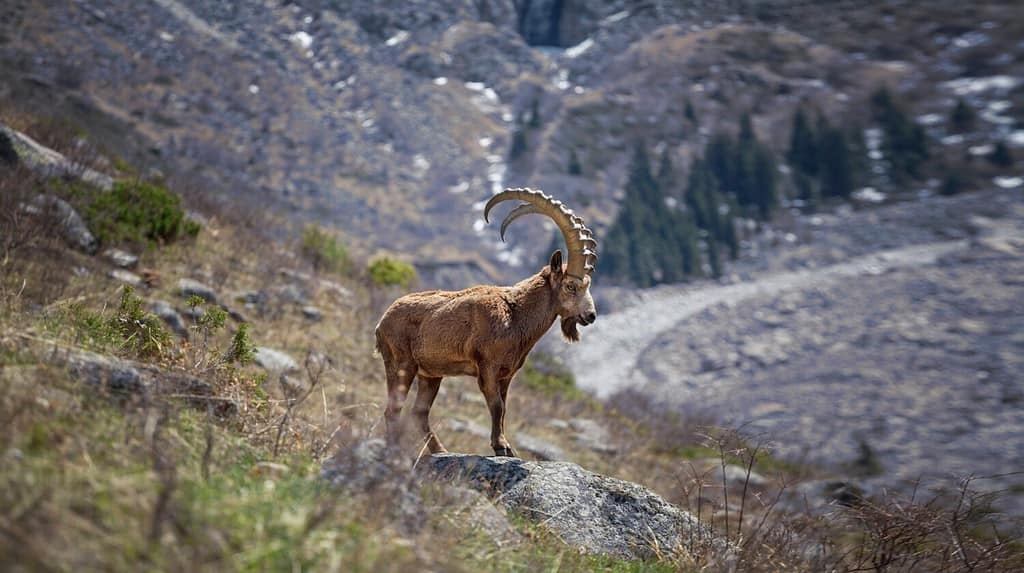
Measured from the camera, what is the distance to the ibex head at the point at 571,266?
6.11 meters

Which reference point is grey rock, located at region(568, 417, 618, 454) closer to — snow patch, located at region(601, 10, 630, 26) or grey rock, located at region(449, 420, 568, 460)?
grey rock, located at region(449, 420, 568, 460)

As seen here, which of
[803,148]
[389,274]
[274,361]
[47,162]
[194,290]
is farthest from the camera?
[803,148]

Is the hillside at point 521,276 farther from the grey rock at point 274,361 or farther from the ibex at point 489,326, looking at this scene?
the ibex at point 489,326

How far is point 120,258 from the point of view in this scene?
37.3 feet

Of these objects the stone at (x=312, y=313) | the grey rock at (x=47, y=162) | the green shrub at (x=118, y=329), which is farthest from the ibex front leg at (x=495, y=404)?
the grey rock at (x=47, y=162)

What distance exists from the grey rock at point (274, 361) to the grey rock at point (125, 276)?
2269mm

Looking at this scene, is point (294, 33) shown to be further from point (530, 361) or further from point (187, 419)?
point (187, 419)

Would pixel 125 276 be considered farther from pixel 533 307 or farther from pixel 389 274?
pixel 389 274

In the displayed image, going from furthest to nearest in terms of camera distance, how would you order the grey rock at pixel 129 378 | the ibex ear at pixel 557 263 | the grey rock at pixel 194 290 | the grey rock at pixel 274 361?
the grey rock at pixel 194 290 → the grey rock at pixel 274 361 → the ibex ear at pixel 557 263 → the grey rock at pixel 129 378

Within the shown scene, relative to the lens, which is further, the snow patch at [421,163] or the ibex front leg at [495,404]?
the snow patch at [421,163]

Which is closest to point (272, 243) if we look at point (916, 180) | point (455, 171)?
point (455, 171)

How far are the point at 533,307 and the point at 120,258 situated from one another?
28.3 ft

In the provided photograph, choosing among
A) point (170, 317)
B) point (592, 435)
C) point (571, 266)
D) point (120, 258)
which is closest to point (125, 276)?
point (120, 258)

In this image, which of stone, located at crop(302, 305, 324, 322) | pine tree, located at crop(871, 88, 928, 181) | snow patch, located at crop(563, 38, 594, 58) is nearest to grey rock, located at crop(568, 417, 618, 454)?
stone, located at crop(302, 305, 324, 322)
